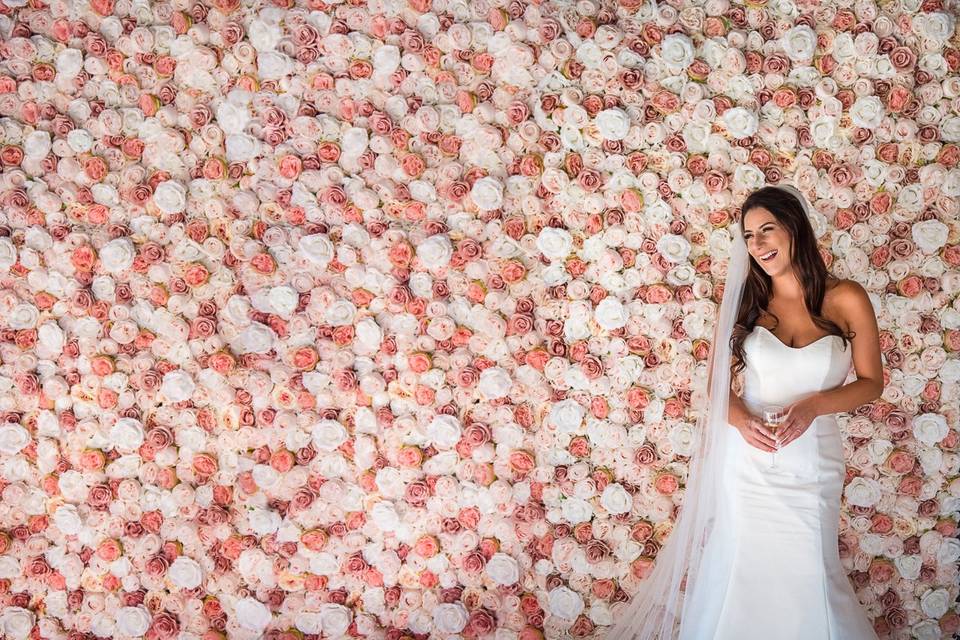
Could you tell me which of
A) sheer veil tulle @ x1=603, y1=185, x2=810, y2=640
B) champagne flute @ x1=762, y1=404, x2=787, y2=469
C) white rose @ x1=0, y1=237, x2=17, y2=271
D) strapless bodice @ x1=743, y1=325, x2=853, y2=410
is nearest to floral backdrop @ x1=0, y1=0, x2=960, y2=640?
white rose @ x1=0, y1=237, x2=17, y2=271

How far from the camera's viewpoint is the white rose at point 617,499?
11.5 ft

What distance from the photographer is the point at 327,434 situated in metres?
3.50

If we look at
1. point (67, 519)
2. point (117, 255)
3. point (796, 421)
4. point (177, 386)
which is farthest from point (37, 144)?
point (796, 421)

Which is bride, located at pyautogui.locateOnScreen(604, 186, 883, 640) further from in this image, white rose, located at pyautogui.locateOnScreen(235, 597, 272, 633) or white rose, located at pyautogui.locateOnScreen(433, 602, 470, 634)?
white rose, located at pyautogui.locateOnScreen(235, 597, 272, 633)

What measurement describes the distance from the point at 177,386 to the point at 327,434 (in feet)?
2.33

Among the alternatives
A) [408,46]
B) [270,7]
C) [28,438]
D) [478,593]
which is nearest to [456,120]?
[408,46]

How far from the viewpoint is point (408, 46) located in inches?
137

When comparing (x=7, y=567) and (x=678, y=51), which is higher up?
(x=678, y=51)

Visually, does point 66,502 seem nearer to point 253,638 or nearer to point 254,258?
point 253,638

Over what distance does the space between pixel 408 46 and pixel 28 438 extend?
8.19 ft

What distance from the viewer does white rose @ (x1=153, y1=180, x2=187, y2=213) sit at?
3473 millimetres

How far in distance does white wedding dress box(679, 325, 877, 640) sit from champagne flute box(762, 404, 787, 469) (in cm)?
2

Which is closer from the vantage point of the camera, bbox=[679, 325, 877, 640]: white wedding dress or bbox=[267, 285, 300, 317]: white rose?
bbox=[679, 325, 877, 640]: white wedding dress

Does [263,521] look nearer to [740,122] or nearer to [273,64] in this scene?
[273,64]
